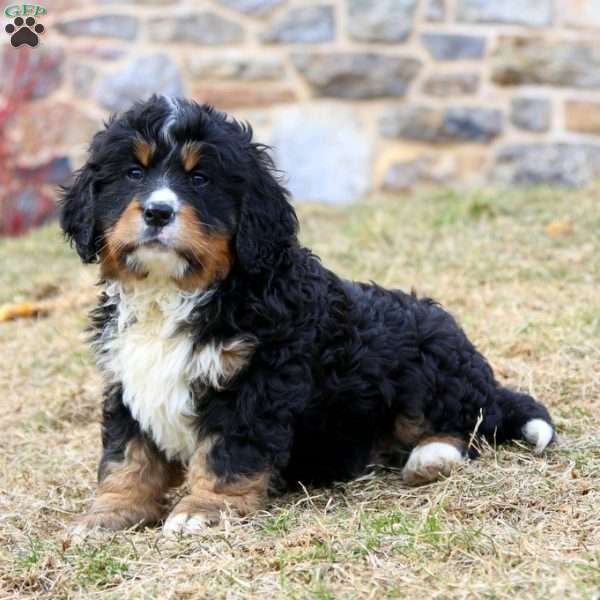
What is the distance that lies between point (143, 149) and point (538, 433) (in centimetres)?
199

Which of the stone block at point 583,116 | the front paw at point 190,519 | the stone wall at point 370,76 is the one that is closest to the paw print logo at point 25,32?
the stone wall at point 370,76

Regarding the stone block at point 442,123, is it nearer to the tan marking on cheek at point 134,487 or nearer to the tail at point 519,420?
the tail at point 519,420

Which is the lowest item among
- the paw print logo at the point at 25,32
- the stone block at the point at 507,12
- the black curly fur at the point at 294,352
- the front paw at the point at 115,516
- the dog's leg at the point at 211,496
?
the front paw at the point at 115,516

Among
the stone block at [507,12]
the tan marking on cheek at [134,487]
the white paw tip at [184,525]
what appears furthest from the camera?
the stone block at [507,12]

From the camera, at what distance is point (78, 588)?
12.0ft

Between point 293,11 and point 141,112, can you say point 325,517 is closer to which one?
point 141,112

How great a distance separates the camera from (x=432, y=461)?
4.60m

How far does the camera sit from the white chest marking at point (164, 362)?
4.23 metres

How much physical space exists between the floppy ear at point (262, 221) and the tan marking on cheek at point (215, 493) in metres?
0.71

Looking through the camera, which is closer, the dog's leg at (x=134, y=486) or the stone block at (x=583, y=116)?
the dog's leg at (x=134, y=486)

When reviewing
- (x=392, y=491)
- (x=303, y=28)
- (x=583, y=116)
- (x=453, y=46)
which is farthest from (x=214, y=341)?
(x=583, y=116)

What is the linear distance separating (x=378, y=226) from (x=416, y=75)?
2.38 meters

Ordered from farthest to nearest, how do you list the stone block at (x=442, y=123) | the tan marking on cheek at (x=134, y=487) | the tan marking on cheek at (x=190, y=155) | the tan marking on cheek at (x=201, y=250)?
the stone block at (x=442, y=123) → the tan marking on cheek at (x=134, y=487) → the tan marking on cheek at (x=190, y=155) → the tan marking on cheek at (x=201, y=250)

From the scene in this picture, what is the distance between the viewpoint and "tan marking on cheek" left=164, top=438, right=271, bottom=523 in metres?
4.12
